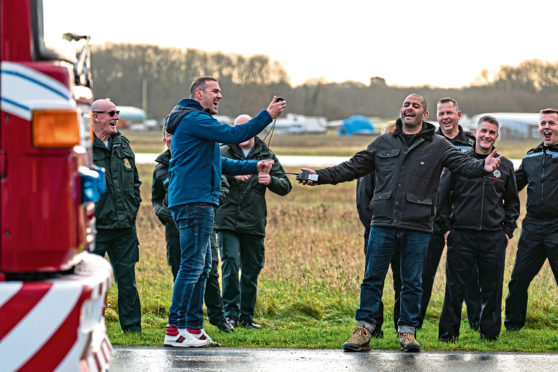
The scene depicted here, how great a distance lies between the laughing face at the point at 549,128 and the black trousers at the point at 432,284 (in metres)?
1.45

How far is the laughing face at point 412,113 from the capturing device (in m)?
7.84

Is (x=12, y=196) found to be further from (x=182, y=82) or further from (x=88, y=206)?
(x=182, y=82)

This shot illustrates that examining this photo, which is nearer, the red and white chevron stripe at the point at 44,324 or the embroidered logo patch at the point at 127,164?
the red and white chevron stripe at the point at 44,324

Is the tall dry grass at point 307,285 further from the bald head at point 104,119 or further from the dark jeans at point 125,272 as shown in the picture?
the bald head at point 104,119

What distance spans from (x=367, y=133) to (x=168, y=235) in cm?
9503

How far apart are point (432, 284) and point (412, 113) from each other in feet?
6.46

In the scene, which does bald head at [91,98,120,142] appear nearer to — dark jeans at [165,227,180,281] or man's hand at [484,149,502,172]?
dark jeans at [165,227,180,281]

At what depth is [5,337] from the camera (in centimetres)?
398

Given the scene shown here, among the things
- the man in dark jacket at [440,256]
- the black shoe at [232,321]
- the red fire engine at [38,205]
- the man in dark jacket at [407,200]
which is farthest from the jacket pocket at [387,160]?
the red fire engine at [38,205]

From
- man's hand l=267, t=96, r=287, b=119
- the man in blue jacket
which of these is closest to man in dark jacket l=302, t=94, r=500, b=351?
man's hand l=267, t=96, r=287, b=119

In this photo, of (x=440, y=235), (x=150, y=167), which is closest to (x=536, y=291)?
(x=440, y=235)

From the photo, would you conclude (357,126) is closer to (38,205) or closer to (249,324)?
(249,324)

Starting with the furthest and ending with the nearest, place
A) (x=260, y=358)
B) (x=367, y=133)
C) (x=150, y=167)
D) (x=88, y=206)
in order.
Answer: (x=367, y=133) < (x=150, y=167) < (x=260, y=358) < (x=88, y=206)

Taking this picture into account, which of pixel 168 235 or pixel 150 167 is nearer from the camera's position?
pixel 168 235
